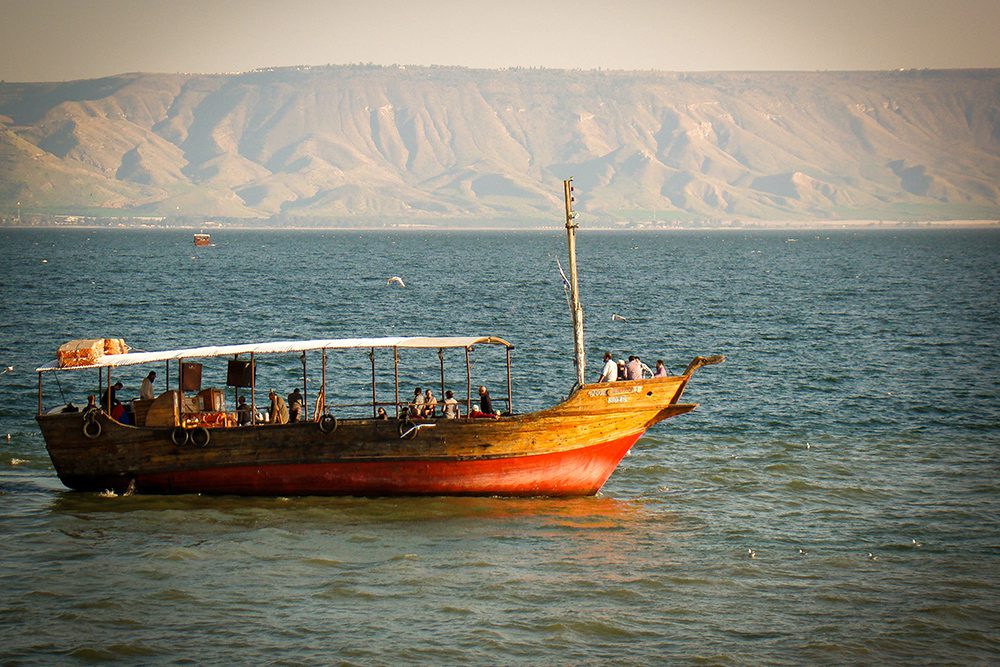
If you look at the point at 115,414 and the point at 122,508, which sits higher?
the point at 115,414

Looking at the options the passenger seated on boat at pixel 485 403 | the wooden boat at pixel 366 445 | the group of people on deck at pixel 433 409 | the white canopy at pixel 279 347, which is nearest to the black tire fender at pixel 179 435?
the wooden boat at pixel 366 445

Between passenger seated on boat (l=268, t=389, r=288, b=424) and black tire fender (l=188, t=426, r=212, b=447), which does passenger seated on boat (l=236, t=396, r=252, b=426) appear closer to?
passenger seated on boat (l=268, t=389, r=288, b=424)

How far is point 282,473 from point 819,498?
12523 mm

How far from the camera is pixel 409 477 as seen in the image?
28094 millimetres

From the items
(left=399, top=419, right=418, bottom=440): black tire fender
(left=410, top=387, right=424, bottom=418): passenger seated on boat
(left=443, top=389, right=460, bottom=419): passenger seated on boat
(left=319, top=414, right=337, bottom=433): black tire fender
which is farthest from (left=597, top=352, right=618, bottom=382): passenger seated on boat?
(left=319, top=414, right=337, bottom=433): black tire fender

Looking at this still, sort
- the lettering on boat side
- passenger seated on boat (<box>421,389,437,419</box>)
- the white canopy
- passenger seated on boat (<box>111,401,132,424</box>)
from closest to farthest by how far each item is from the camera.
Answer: the lettering on boat side < passenger seated on boat (<box>421,389,437,419</box>) < the white canopy < passenger seated on boat (<box>111,401,132,424</box>)

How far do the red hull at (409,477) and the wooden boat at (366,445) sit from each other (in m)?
0.02

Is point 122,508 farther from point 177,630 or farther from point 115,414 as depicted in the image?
point 177,630

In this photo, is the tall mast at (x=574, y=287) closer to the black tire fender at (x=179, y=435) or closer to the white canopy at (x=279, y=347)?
the white canopy at (x=279, y=347)

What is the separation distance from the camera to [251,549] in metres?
24.9

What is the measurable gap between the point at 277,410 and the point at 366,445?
268 cm

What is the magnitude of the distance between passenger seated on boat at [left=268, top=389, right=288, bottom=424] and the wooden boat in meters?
0.61

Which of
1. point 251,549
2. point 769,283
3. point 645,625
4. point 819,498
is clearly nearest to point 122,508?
point 251,549

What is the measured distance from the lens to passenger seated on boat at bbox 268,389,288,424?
2925 centimetres
